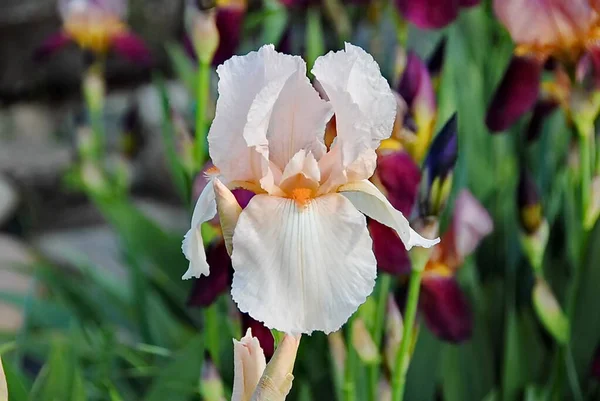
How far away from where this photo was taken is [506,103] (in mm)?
661

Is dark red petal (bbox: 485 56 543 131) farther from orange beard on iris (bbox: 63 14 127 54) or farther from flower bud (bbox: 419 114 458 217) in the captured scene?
orange beard on iris (bbox: 63 14 127 54)

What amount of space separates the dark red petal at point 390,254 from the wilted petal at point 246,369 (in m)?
0.20

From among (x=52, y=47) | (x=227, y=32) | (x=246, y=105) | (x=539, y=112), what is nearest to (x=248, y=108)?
(x=246, y=105)

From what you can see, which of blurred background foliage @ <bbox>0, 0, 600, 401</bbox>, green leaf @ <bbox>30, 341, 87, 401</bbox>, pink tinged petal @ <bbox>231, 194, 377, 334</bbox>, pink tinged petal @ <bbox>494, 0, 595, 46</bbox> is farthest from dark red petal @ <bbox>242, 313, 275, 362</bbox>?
pink tinged petal @ <bbox>494, 0, 595, 46</bbox>

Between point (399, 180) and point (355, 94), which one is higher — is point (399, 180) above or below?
below

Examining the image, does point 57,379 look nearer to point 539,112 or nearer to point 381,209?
point 381,209

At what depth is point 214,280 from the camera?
1.77 ft

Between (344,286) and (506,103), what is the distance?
397mm

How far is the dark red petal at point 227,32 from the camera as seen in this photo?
2.20 ft

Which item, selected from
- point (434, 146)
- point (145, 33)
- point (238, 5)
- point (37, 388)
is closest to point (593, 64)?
point (434, 146)

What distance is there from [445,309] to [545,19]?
272 millimetres

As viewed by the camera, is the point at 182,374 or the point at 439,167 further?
the point at 182,374

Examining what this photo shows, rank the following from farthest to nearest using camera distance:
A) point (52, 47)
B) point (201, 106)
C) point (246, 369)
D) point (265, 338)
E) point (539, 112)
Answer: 1. point (52, 47)
2. point (539, 112)
3. point (201, 106)
4. point (265, 338)
5. point (246, 369)

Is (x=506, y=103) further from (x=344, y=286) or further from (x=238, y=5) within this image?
(x=344, y=286)
